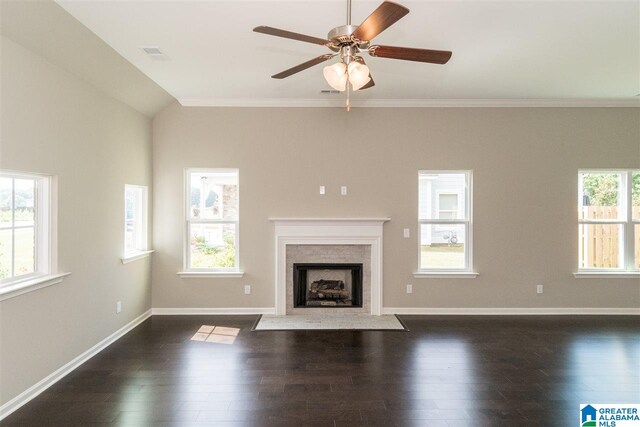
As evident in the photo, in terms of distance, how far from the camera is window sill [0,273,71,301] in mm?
2640

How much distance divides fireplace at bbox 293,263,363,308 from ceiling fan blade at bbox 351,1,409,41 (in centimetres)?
351

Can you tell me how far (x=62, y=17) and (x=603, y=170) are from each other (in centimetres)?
624

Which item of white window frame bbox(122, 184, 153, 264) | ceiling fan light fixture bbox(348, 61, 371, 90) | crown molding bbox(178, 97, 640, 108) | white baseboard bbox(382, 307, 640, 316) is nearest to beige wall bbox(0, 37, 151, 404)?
white window frame bbox(122, 184, 153, 264)

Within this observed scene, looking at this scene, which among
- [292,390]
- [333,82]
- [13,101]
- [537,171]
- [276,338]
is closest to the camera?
[333,82]

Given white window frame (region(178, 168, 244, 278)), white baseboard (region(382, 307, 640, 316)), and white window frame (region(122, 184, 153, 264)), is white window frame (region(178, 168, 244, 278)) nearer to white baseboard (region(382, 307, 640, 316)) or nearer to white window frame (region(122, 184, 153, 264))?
white window frame (region(122, 184, 153, 264))

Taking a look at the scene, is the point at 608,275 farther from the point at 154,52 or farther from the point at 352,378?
the point at 154,52

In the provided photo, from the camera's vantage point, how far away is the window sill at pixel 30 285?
2640 millimetres

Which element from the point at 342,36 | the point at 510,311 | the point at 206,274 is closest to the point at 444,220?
the point at 510,311

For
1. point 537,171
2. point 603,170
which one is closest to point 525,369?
point 537,171

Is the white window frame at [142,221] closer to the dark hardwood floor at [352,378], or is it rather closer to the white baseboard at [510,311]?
the dark hardwood floor at [352,378]

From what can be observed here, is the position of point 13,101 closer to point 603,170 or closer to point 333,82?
point 333,82

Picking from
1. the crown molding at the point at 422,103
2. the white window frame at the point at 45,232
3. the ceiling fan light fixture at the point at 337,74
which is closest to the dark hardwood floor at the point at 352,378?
the white window frame at the point at 45,232

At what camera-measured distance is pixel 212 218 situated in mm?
5160

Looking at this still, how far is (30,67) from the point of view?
2859 millimetres
